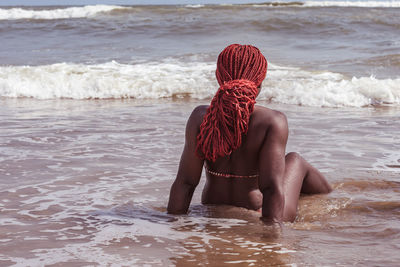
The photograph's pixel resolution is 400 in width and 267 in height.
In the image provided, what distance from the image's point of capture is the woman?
296 centimetres

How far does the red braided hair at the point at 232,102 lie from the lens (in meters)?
→ 2.95

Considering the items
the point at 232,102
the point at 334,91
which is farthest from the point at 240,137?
the point at 334,91

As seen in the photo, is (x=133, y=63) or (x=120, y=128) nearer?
(x=120, y=128)

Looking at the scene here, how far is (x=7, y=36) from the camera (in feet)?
58.9

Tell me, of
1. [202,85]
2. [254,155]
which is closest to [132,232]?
[254,155]

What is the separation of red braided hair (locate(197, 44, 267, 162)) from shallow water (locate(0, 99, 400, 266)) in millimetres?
492

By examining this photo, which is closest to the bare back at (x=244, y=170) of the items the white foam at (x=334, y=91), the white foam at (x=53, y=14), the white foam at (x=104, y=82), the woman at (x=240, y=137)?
the woman at (x=240, y=137)

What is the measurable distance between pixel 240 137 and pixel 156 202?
1168 mm

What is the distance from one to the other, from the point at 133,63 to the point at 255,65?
9232mm

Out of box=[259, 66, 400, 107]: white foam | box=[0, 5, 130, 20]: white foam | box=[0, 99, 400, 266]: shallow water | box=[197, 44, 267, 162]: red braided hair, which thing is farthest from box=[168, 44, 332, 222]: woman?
box=[0, 5, 130, 20]: white foam

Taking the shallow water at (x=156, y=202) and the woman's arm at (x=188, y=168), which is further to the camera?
the woman's arm at (x=188, y=168)

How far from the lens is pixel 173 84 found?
31.6 ft

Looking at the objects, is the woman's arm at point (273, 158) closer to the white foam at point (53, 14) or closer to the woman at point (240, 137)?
the woman at point (240, 137)

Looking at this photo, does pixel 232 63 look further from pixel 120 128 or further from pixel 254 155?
pixel 120 128
